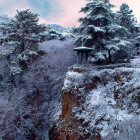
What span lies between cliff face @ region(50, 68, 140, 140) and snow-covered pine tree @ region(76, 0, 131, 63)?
607cm

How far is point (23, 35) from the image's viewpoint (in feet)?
114

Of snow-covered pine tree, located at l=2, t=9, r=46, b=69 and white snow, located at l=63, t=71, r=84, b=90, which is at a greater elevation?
snow-covered pine tree, located at l=2, t=9, r=46, b=69

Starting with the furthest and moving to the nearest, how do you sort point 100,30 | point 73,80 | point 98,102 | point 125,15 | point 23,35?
point 125,15 → point 23,35 → point 100,30 → point 73,80 → point 98,102

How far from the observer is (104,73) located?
945 inches

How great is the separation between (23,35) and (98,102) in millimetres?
16371

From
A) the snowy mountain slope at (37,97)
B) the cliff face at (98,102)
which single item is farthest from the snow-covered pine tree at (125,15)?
the cliff face at (98,102)

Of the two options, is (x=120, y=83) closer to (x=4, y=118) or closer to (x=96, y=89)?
(x=96, y=89)

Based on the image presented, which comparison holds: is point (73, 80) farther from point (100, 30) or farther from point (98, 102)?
point (100, 30)

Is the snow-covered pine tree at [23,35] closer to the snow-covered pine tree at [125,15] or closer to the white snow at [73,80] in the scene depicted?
the white snow at [73,80]

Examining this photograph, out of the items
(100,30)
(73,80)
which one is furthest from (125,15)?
(73,80)

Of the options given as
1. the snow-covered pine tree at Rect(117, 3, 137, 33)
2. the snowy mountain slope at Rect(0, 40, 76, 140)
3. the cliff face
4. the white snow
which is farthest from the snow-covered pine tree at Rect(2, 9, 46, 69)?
the snow-covered pine tree at Rect(117, 3, 137, 33)

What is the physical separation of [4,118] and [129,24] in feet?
100

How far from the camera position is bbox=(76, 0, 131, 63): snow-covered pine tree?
30.4m

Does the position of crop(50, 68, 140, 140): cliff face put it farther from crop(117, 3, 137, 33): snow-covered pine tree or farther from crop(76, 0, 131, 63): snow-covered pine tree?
crop(117, 3, 137, 33): snow-covered pine tree
